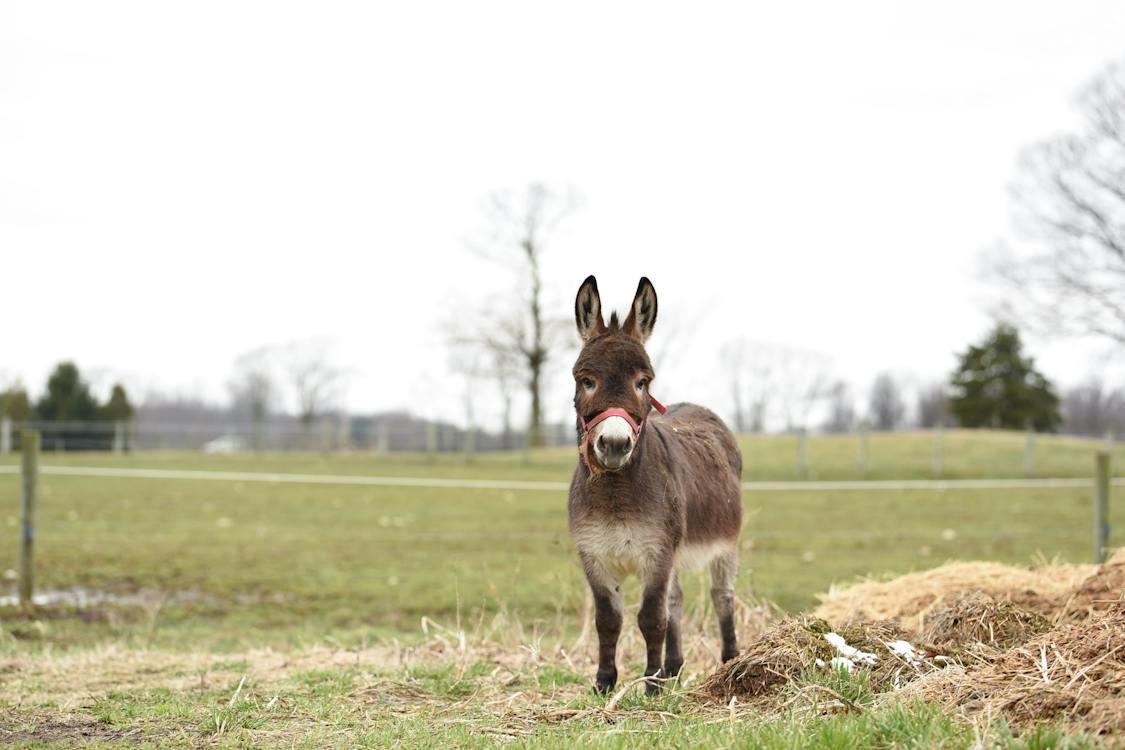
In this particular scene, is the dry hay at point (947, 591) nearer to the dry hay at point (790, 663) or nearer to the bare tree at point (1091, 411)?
the dry hay at point (790, 663)

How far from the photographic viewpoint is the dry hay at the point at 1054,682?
3502mm

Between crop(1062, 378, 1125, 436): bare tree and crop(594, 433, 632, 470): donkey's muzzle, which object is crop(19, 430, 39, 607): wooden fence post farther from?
crop(1062, 378, 1125, 436): bare tree

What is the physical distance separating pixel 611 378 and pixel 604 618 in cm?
135

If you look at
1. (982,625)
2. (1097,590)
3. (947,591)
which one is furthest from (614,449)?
(947,591)

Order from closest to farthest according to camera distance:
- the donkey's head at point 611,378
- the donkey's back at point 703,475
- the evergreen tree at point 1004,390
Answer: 1. the donkey's head at point 611,378
2. the donkey's back at point 703,475
3. the evergreen tree at point 1004,390

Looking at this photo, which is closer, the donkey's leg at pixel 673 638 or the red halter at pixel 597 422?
the red halter at pixel 597 422

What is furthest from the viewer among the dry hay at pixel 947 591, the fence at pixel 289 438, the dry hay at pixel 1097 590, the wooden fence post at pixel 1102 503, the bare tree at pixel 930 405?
the bare tree at pixel 930 405

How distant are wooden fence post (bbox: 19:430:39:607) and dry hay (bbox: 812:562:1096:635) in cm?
898

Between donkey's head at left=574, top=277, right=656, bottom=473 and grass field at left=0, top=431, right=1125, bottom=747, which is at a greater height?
donkey's head at left=574, top=277, right=656, bottom=473

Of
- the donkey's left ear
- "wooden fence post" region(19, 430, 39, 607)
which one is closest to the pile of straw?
the donkey's left ear

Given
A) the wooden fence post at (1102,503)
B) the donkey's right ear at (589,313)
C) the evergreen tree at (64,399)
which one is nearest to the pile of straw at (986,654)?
the donkey's right ear at (589,313)

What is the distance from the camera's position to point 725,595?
253 inches

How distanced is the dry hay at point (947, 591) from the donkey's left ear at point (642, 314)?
109 inches

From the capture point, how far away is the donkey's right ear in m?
5.29
